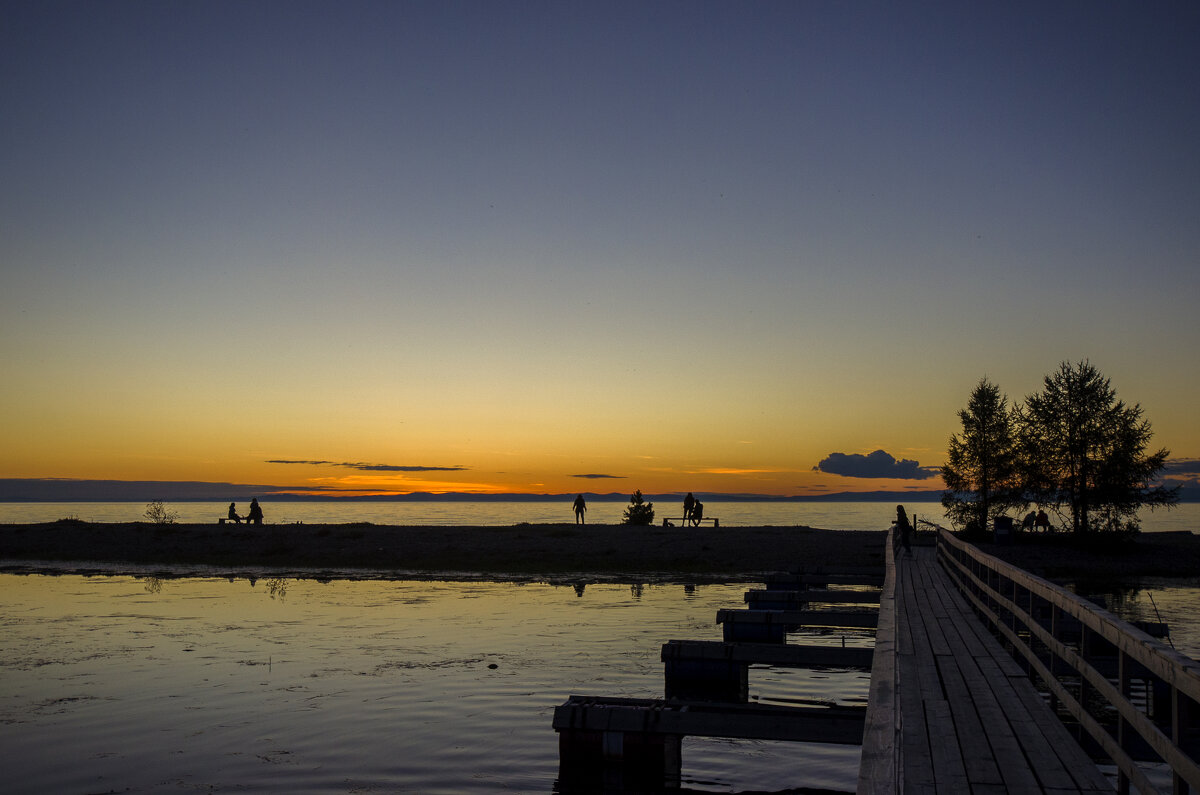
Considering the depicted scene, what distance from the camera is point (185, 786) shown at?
37.0ft

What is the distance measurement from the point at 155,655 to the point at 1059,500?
45656 millimetres

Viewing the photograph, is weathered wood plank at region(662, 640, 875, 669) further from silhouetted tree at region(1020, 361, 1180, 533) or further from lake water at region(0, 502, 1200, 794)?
silhouetted tree at region(1020, 361, 1180, 533)

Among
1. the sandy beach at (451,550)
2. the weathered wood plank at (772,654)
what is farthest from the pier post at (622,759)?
the sandy beach at (451,550)

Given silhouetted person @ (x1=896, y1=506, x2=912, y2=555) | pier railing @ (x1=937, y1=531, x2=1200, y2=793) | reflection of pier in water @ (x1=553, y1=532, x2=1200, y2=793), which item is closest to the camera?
pier railing @ (x1=937, y1=531, x2=1200, y2=793)

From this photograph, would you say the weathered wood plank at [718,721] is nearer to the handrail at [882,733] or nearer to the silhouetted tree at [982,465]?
the handrail at [882,733]

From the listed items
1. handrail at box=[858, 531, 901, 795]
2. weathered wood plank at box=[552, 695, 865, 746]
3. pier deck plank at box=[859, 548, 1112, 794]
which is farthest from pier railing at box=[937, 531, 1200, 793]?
weathered wood plank at box=[552, 695, 865, 746]

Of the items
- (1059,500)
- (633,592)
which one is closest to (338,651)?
(633,592)

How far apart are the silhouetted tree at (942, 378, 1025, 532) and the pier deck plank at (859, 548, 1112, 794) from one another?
44828 mm

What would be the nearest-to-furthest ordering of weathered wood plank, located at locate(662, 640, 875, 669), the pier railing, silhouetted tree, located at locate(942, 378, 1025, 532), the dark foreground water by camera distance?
the pier railing < the dark foreground water < weathered wood plank, located at locate(662, 640, 875, 669) < silhouetted tree, located at locate(942, 378, 1025, 532)

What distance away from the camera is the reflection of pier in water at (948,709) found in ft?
17.8

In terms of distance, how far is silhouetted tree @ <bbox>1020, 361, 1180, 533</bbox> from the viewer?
48188 mm

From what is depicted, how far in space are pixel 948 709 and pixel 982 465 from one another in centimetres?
5238

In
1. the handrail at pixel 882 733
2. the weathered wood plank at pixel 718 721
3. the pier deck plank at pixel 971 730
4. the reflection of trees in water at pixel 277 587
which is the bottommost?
the reflection of trees in water at pixel 277 587

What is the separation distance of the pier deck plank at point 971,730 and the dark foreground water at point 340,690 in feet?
6.71
